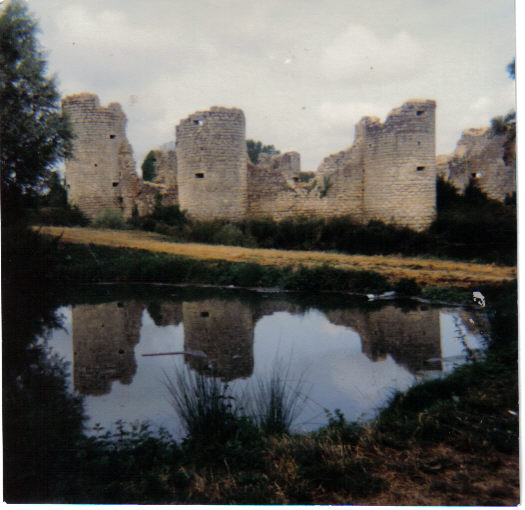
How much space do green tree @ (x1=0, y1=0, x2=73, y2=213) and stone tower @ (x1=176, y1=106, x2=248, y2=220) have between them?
8601 millimetres

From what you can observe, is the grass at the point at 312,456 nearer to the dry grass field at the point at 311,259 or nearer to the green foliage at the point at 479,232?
the green foliage at the point at 479,232

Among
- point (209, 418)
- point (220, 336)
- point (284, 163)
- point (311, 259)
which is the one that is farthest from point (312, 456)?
point (284, 163)

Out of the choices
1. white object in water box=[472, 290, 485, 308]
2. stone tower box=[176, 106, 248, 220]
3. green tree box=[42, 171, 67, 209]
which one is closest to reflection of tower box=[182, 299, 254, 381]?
green tree box=[42, 171, 67, 209]

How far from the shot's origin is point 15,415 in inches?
172

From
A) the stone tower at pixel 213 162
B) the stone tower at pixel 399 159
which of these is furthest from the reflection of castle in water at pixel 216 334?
the stone tower at pixel 399 159

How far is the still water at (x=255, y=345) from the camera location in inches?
174

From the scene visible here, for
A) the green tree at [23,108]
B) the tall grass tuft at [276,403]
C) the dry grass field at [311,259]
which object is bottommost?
the tall grass tuft at [276,403]

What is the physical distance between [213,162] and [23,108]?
10155 mm

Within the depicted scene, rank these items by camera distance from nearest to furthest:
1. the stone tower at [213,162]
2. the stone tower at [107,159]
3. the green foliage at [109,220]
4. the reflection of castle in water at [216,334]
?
the reflection of castle in water at [216,334], the green foliage at [109,220], the stone tower at [107,159], the stone tower at [213,162]

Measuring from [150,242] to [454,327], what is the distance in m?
5.80

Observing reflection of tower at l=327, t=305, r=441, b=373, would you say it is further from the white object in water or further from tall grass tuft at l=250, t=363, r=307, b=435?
tall grass tuft at l=250, t=363, r=307, b=435

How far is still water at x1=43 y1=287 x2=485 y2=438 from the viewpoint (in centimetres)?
441

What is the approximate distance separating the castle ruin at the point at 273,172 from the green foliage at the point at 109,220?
4.77 metres

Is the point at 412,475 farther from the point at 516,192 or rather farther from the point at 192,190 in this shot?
the point at 192,190
